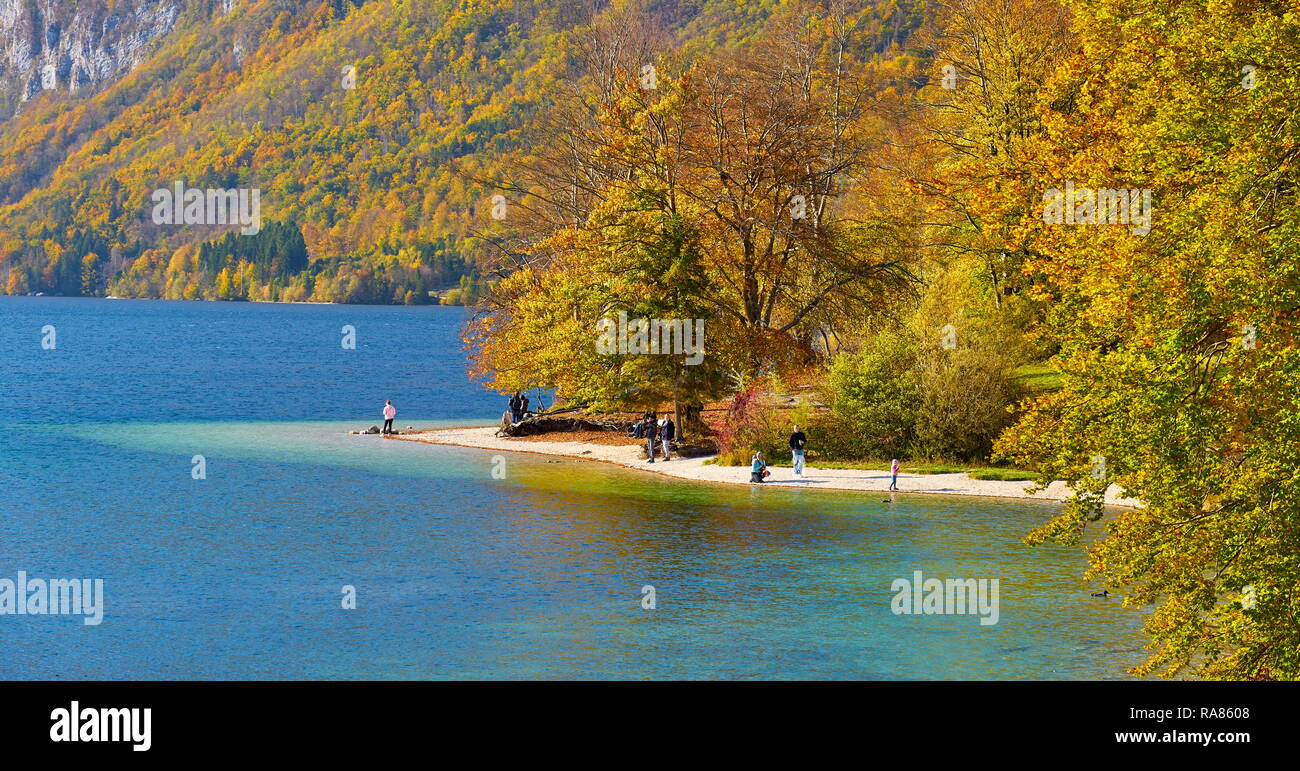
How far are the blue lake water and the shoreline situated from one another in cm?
122

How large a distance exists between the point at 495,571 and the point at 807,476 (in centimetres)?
1685

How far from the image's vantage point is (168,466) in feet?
170

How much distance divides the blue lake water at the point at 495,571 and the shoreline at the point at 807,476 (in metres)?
1.22

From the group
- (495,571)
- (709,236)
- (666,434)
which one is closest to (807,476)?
(666,434)

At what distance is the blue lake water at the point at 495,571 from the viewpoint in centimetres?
2416

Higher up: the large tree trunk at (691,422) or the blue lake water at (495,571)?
the large tree trunk at (691,422)

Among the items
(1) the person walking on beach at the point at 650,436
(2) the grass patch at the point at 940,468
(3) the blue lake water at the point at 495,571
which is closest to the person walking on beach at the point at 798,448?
(3) the blue lake water at the point at 495,571

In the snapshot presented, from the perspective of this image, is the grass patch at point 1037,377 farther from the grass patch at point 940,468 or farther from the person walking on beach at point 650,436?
the person walking on beach at point 650,436

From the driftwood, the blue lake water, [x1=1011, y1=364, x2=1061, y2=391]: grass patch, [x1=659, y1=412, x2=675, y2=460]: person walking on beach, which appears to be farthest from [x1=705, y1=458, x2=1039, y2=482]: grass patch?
the driftwood

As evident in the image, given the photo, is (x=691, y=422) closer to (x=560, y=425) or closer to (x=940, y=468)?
(x=560, y=425)
